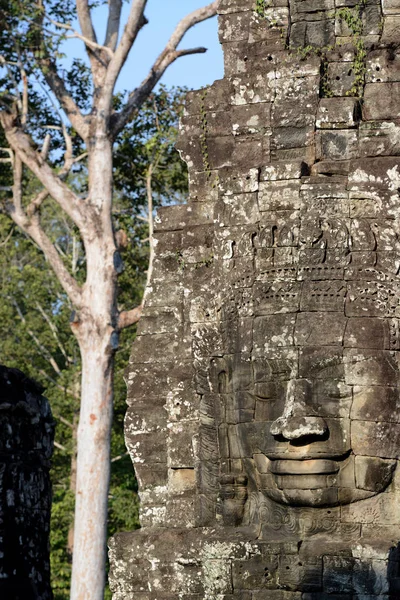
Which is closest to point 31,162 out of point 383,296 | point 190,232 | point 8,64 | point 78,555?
point 8,64

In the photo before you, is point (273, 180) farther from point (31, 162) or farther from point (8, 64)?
point (8, 64)

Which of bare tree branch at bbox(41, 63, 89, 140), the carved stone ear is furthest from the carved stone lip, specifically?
bare tree branch at bbox(41, 63, 89, 140)

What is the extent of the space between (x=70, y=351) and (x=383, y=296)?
16334 mm

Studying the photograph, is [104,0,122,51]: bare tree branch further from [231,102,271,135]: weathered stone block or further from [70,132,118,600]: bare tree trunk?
[231,102,271,135]: weathered stone block

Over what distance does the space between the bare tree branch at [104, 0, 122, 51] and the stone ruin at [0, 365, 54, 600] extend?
38.4ft

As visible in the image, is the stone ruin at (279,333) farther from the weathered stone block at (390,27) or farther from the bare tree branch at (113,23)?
the bare tree branch at (113,23)

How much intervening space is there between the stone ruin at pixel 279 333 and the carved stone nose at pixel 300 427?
2cm

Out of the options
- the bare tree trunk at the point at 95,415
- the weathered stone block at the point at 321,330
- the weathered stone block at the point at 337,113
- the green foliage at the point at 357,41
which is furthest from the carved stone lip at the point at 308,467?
the bare tree trunk at the point at 95,415

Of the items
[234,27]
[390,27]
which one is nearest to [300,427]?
[390,27]

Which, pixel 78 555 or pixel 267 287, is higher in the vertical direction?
pixel 267 287

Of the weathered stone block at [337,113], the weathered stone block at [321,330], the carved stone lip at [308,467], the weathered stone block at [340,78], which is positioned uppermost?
the weathered stone block at [340,78]

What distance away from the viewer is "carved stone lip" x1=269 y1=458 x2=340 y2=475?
7.98m

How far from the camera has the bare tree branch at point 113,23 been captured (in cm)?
1958

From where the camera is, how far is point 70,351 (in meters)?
24.1
